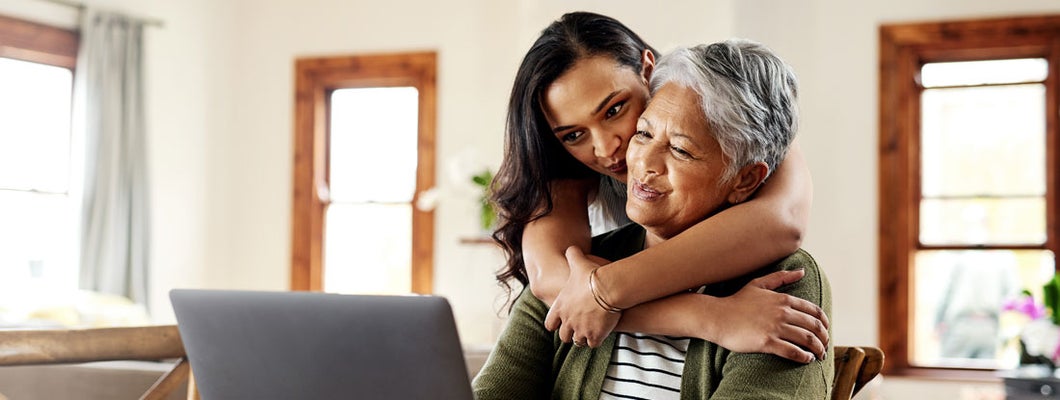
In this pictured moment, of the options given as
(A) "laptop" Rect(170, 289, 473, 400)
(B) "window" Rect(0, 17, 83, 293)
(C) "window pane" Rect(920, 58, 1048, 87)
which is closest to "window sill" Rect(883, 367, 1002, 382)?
(C) "window pane" Rect(920, 58, 1048, 87)

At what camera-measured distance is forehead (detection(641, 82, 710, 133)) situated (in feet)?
4.75

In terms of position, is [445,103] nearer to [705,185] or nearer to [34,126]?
[34,126]

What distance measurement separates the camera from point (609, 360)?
5.26 feet

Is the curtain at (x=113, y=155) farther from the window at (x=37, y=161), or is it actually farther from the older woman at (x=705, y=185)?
the older woman at (x=705, y=185)

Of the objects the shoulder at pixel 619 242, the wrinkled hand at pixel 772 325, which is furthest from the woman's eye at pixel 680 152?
the shoulder at pixel 619 242

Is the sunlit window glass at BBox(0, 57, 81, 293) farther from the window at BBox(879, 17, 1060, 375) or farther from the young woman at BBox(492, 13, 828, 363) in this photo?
the young woman at BBox(492, 13, 828, 363)

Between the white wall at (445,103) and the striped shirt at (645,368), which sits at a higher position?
the white wall at (445,103)

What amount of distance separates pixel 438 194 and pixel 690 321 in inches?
205

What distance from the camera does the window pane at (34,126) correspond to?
5672 mm

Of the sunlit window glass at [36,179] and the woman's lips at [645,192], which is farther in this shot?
the sunlit window glass at [36,179]

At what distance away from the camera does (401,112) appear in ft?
22.4

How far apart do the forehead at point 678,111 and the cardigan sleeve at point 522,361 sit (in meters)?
0.37

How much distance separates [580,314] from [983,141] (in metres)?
4.90

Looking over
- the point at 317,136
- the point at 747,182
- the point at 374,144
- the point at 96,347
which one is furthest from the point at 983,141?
the point at 96,347
